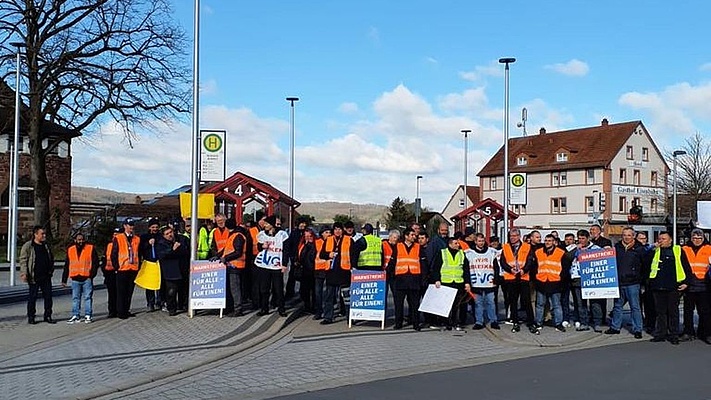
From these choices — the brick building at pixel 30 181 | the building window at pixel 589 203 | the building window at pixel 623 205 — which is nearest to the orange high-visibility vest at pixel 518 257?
the brick building at pixel 30 181

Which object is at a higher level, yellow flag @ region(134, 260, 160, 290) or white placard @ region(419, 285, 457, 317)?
yellow flag @ region(134, 260, 160, 290)

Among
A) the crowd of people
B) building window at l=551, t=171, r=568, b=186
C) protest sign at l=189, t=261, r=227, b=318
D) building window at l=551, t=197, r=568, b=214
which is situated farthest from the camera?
building window at l=551, t=171, r=568, b=186

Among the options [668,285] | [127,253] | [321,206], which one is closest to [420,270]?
[668,285]

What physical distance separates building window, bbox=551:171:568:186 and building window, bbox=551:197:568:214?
4.62ft

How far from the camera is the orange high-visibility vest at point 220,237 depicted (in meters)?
15.8

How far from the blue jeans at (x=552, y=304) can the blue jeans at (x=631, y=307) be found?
948 millimetres

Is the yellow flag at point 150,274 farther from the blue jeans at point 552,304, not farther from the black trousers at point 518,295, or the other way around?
the blue jeans at point 552,304

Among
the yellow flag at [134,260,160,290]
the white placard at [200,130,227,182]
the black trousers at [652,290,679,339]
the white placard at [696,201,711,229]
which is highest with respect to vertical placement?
the white placard at [200,130,227,182]

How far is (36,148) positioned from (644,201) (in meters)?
56.1

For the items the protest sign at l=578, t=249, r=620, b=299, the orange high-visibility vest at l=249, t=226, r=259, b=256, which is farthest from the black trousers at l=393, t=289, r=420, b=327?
the protest sign at l=578, t=249, r=620, b=299

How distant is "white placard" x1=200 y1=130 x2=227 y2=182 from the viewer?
16.0 m

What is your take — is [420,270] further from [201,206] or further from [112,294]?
[112,294]

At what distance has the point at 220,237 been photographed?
16.0 metres

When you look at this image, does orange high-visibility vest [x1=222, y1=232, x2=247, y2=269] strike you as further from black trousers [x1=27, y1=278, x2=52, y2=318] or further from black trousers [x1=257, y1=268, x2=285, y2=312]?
black trousers [x1=27, y1=278, x2=52, y2=318]
